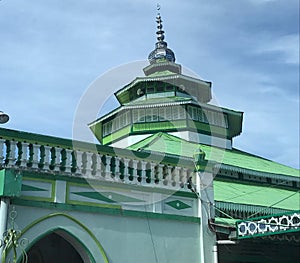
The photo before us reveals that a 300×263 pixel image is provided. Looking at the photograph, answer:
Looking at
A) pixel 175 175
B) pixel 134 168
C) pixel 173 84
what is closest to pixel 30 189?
pixel 134 168

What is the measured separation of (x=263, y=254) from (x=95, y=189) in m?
5.56

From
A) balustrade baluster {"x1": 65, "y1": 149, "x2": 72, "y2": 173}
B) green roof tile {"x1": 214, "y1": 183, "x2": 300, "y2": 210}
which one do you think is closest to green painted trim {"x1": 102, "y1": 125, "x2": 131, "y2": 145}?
green roof tile {"x1": 214, "y1": 183, "x2": 300, "y2": 210}

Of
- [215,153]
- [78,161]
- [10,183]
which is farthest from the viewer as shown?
[215,153]

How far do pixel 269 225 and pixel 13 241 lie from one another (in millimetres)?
4810

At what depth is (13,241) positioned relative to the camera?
294 inches

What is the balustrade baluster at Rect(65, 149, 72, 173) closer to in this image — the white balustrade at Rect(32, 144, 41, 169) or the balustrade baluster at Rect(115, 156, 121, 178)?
the white balustrade at Rect(32, 144, 41, 169)

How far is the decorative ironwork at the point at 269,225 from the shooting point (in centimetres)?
953

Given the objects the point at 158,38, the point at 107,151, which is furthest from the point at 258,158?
the point at 107,151

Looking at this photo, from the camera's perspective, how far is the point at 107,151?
9273 mm

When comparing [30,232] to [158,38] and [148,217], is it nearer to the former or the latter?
[148,217]

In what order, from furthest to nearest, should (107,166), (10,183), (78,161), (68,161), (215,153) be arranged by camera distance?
(215,153)
(107,166)
(78,161)
(68,161)
(10,183)

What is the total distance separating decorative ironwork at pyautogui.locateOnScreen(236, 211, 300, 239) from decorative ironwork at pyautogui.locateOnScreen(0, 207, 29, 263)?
427 cm

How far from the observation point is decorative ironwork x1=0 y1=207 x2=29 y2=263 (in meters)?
7.48

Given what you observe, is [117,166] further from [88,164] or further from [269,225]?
[269,225]
